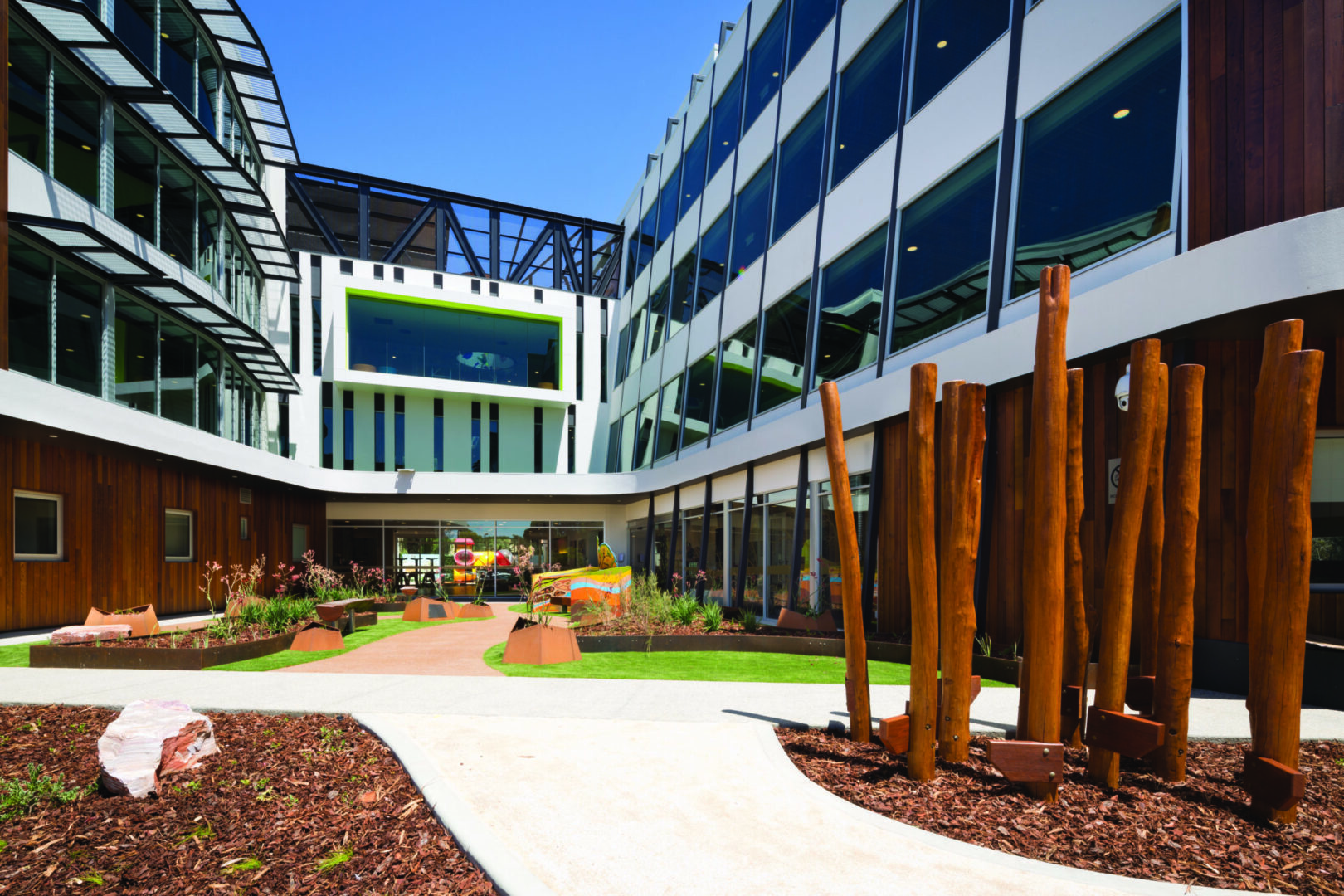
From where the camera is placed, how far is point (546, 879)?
345 centimetres

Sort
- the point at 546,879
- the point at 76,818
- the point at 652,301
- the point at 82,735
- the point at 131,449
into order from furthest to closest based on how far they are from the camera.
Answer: the point at 652,301
the point at 131,449
the point at 82,735
the point at 76,818
the point at 546,879

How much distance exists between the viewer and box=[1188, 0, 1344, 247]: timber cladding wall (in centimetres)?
722

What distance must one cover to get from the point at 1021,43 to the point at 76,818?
12918 mm

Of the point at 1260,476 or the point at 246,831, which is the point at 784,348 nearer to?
the point at 1260,476

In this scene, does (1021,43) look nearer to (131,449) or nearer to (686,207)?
(686,207)

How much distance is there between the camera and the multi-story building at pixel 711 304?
7770 millimetres

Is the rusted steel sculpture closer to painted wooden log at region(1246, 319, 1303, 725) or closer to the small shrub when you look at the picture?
painted wooden log at region(1246, 319, 1303, 725)

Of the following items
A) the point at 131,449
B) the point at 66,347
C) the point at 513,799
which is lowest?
the point at 513,799

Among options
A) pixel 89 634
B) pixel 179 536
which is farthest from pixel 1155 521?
pixel 179 536

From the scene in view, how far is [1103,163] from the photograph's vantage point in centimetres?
927

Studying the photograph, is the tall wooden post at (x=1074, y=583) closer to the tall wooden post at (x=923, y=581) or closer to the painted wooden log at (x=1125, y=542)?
the painted wooden log at (x=1125, y=542)

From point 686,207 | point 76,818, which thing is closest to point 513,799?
point 76,818

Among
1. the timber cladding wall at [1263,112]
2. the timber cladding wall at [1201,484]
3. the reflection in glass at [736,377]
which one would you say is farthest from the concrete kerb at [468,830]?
the reflection in glass at [736,377]

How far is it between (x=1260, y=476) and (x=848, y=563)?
8.12ft
